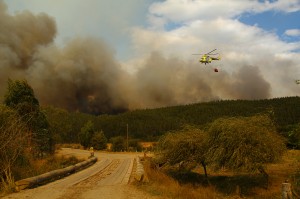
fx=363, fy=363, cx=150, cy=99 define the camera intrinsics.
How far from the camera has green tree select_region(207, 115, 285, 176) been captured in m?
22.8

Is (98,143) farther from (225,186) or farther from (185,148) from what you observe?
(225,186)

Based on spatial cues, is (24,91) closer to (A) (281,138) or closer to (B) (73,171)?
(B) (73,171)

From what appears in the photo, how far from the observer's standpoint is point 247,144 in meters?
23.1

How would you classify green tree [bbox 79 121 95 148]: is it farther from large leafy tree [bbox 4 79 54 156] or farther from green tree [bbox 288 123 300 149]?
green tree [bbox 288 123 300 149]

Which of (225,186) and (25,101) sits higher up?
(25,101)

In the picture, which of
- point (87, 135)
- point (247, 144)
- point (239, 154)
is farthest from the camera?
point (87, 135)

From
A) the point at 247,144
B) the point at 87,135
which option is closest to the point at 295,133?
the point at 247,144

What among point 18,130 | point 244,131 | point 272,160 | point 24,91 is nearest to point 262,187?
point 272,160

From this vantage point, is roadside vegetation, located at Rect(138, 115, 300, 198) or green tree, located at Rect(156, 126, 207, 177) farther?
green tree, located at Rect(156, 126, 207, 177)

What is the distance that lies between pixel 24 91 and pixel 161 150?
27323 mm

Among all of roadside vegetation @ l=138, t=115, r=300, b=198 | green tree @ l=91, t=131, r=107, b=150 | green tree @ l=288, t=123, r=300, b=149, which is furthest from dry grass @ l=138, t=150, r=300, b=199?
green tree @ l=91, t=131, r=107, b=150

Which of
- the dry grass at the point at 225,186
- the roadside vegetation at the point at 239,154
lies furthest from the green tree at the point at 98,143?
the roadside vegetation at the point at 239,154

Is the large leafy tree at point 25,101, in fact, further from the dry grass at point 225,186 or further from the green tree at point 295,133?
the green tree at point 295,133

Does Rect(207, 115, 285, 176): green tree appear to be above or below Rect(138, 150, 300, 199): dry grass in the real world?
above
